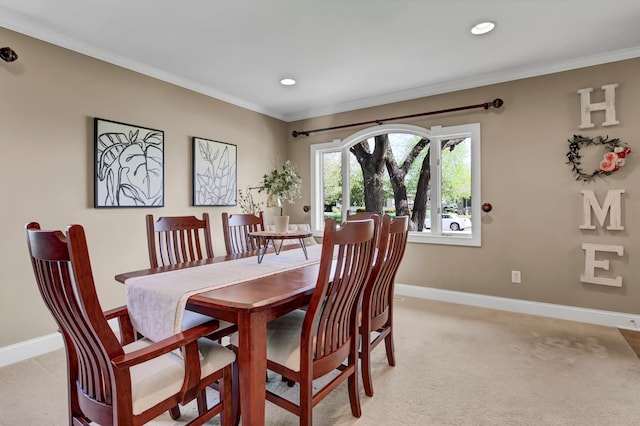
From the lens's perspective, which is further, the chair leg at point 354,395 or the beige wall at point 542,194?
the beige wall at point 542,194

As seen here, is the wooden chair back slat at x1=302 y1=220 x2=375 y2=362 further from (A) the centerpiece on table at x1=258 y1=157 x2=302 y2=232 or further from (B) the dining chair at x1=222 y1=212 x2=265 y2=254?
(B) the dining chair at x1=222 y1=212 x2=265 y2=254

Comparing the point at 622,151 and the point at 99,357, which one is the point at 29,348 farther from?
the point at 622,151

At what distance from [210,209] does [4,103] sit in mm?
1959

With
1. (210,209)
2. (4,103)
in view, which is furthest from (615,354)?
Result: (4,103)

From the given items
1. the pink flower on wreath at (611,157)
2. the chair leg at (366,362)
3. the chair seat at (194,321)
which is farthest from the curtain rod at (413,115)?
the chair seat at (194,321)

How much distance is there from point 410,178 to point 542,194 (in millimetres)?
1408

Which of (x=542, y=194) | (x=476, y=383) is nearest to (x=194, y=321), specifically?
(x=476, y=383)

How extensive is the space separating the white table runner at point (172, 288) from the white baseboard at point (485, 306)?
163cm

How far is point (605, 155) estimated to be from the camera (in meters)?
2.98

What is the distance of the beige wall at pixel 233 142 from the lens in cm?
248

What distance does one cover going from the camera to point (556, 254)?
3254 mm

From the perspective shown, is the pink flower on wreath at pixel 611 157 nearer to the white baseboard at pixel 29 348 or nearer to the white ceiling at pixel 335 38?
the white ceiling at pixel 335 38

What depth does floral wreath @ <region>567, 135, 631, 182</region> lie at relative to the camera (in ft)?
9.60

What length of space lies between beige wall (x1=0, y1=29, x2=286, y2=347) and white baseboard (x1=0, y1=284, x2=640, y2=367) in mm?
83
